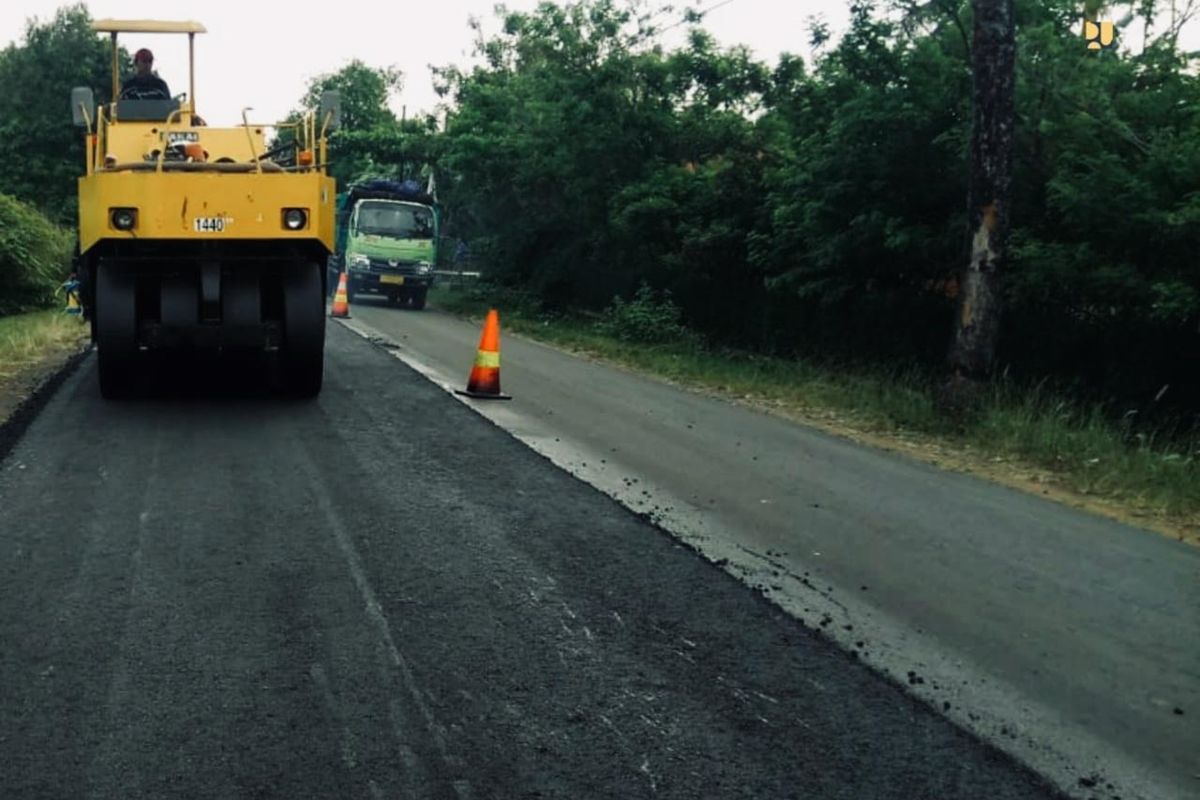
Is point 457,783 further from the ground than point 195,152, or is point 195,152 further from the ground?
point 195,152

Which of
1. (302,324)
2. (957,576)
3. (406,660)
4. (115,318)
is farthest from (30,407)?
(957,576)

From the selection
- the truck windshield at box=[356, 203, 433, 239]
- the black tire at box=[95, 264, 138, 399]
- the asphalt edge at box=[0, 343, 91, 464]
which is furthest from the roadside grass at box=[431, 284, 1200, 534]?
the truck windshield at box=[356, 203, 433, 239]

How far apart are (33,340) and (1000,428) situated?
12.1 m

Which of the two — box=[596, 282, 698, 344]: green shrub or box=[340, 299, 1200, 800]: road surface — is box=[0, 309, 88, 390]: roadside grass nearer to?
box=[340, 299, 1200, 800]: road surface

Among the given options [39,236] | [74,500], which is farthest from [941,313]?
[39,236]

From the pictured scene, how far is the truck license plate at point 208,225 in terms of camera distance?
35.1 ft

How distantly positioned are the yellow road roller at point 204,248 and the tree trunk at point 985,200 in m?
5.94

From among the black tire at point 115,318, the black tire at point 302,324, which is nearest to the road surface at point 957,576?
the black tire at point 302,324

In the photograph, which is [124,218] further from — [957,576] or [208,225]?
[957,576]

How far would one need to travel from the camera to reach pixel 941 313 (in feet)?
54.7

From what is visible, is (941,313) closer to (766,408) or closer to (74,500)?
(766,408)

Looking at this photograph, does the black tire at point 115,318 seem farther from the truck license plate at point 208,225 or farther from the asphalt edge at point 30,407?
the truck license plate at point 208,225

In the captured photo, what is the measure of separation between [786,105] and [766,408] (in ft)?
24.0

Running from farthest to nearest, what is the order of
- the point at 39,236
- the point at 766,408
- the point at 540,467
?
the point at 39,236, the point at 766,408, the point at 540,467
